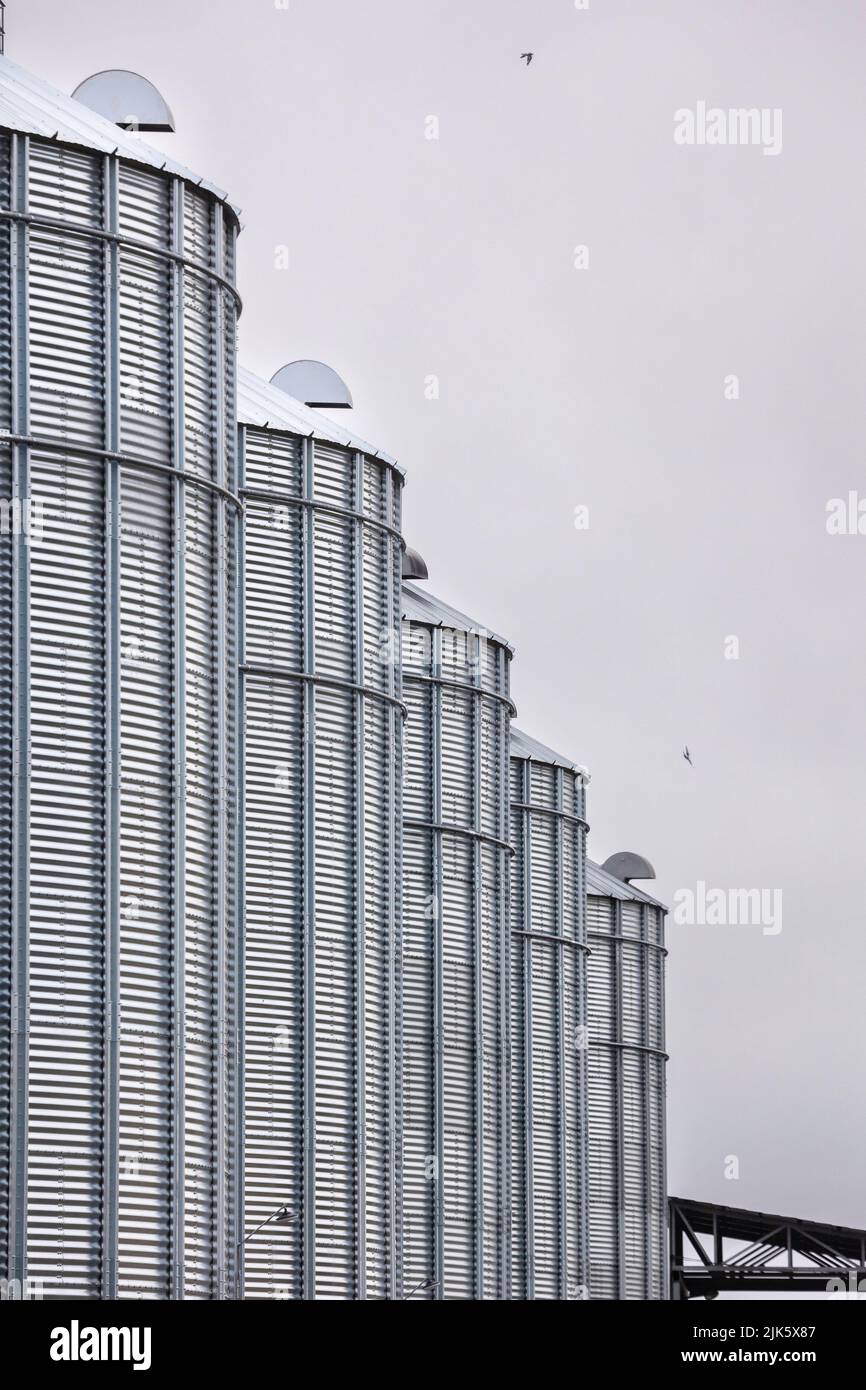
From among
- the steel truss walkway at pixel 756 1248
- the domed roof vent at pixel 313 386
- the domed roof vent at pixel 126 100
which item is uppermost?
the domed roof vent at pixel 126 100

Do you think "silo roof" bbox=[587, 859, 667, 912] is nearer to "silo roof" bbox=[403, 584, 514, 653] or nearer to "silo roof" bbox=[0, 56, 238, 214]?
"silo roof" bbox=[403, 584, 514, 653]

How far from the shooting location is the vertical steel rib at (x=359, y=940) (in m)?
57.1

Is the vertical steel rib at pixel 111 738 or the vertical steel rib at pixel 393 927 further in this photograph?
the vertical steel rib at pixel 393 927

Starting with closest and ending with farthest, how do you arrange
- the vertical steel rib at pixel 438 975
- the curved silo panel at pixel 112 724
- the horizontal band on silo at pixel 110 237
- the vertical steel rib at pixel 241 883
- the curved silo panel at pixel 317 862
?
1. the curved silo panel at pixel 112 724
2. the horizontal band on silo at pixel 110 237
3. the vertical steel rib at pixel 241 883
4. the curved silo panel at pixel 317 862
5. the vertical steel rib at pixel 438 975

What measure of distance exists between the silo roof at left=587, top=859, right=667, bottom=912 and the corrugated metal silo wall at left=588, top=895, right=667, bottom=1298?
30cm

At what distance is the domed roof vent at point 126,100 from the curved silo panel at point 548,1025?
1573 inches

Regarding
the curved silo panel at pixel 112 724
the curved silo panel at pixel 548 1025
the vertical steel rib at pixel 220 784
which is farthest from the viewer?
the curved silo panel at pixel 548 1025

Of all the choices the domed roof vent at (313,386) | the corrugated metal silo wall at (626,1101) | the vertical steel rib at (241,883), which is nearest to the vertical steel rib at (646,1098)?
the corrugated metal silo wall at (626,1101)

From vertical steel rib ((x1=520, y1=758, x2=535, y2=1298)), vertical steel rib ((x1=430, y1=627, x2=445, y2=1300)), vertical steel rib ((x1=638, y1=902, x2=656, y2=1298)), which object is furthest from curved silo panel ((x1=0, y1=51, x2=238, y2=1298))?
vertical steel rib ((x1=638, y1=902, x2=656, y2=1298))

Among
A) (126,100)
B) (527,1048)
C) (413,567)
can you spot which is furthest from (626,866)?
(126,100)

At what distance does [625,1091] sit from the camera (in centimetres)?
10419

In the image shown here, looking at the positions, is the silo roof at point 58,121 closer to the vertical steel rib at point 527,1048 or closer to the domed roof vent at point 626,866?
the vertical steel rib at point 527,1048

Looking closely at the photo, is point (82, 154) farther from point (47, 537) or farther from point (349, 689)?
point (349, 689)

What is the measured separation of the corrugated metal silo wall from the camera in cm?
10106
